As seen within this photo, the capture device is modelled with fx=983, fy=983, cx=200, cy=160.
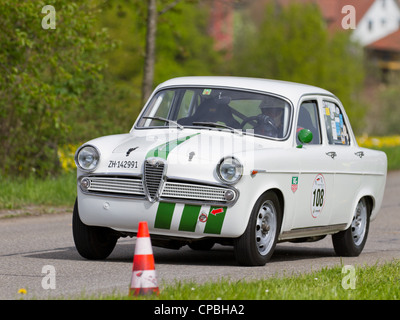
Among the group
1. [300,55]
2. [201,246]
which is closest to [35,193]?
[201,246]

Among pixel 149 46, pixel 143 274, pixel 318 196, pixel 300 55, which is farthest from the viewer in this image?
pixel 300 55

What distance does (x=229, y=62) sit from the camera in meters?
77.9

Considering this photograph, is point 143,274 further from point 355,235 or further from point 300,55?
point 300,55

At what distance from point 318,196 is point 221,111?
134 centimetres

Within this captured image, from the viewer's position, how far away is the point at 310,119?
10625 millimetres

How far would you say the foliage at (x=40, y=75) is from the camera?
56.7ft

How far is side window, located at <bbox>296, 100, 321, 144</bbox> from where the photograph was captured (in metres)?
10.4

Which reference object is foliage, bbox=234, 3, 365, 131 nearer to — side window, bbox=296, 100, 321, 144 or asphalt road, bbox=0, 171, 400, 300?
asphalt road, bbox=0, 171, 400, 300

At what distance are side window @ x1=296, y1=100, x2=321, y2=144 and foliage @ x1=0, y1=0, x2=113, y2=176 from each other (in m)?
7.39

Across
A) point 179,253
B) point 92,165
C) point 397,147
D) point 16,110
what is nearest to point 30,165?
point 16,110

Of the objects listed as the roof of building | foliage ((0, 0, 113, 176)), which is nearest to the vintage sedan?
foliage ((0, 0, 113, 176))

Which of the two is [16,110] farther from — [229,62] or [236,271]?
[229,62]

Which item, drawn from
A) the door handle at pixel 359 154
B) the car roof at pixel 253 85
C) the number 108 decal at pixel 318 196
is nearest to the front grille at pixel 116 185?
the car roof at pixel 253 85

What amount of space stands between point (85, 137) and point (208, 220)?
1218 cm
